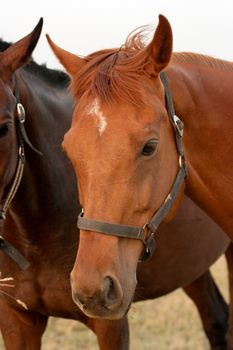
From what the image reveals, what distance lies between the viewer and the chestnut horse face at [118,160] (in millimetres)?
3221

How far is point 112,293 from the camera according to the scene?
3.21m

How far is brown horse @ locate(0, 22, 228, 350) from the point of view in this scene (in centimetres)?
429

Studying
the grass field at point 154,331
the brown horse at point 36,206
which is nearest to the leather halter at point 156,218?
the brown horse at point 36,206

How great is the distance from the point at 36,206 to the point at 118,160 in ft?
4.84

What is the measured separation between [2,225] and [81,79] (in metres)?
1.53

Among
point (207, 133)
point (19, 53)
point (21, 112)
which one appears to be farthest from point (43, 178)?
point (207, 133)

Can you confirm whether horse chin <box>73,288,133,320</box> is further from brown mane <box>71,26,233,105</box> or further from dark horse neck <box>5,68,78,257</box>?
dark horse neck <box>5,68,78,257</box>

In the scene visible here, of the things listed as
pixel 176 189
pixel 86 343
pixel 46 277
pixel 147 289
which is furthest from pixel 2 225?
pixel 86 343

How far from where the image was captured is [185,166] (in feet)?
11.7

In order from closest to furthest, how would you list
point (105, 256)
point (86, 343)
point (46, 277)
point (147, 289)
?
point (105, 256) → point (46, 277) → point (147, 289) → point (86, 343)

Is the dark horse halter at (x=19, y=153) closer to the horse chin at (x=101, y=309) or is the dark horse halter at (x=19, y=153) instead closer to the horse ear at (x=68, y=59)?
the horse ear at (x=68, y=59)

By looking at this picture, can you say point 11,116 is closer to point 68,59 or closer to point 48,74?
point 68,59

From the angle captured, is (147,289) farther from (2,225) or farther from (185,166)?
(185,166)

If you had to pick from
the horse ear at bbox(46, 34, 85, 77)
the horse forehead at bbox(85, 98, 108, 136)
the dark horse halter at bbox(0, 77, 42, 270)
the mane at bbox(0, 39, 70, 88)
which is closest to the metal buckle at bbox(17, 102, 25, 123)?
the dark horse halter at bbox(0, 77, 42, 270)
